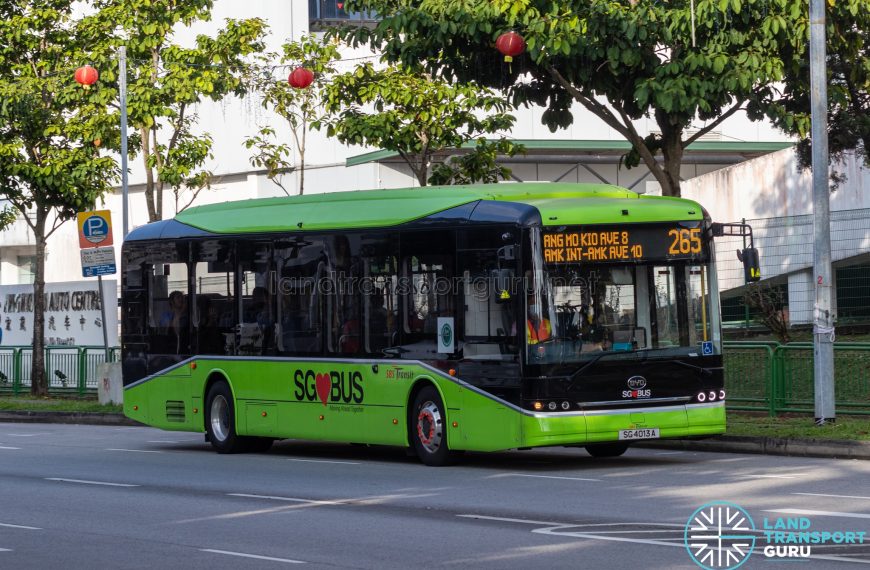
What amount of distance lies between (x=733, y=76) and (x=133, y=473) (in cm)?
917

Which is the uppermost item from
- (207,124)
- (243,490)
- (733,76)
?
(207,124)

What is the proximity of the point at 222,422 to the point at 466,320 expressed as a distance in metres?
5.36

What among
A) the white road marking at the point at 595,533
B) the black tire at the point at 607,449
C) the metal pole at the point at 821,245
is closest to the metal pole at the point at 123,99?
the black tire at the point at 607,449

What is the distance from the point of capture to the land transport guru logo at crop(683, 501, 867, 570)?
33.6ft

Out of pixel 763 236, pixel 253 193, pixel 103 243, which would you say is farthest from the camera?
pixel 253 193

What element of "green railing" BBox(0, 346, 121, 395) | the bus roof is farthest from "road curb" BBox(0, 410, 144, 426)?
the bus roof

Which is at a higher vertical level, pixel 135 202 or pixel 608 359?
pixel 135 202

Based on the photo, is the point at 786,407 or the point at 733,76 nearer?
the point at 733,76

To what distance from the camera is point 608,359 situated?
16.8 m

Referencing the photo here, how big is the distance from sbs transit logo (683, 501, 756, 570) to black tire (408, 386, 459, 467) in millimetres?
5027

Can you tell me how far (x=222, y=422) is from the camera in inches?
841

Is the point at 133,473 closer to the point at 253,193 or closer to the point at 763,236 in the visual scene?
the point at 763,236

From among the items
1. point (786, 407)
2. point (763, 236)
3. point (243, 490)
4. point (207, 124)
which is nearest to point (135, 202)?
point (207, 124)

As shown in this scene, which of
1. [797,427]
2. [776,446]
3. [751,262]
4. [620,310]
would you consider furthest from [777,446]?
[620,310]
